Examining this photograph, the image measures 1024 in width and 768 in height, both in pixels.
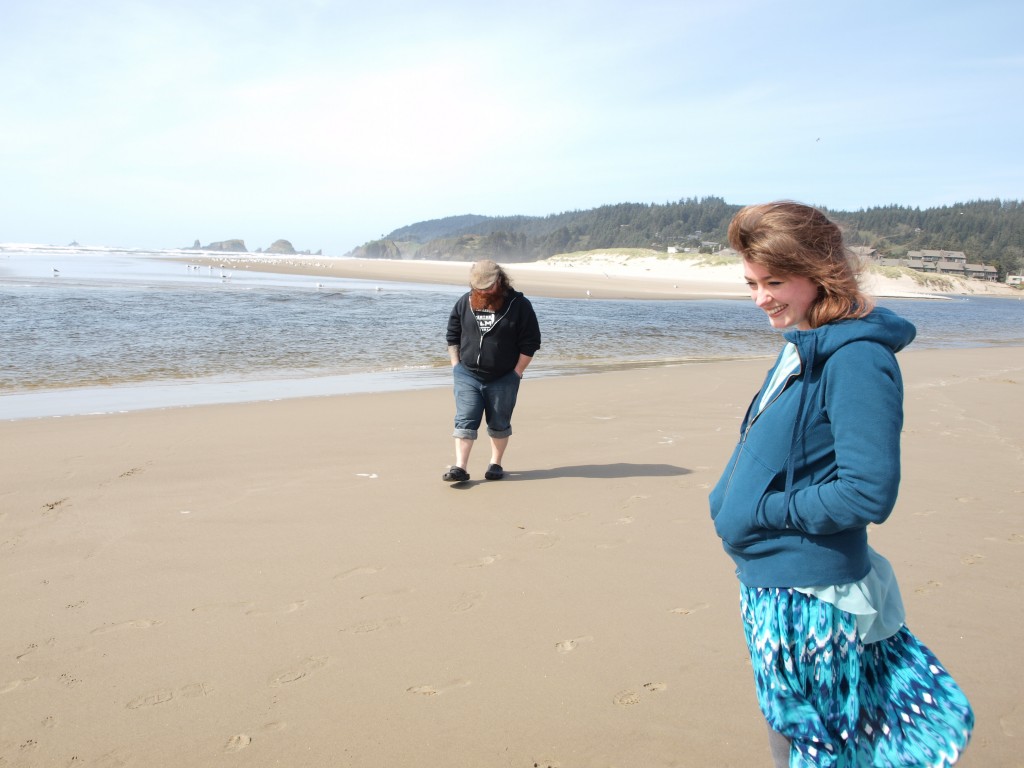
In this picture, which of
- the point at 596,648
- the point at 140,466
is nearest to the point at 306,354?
the point at 140,466

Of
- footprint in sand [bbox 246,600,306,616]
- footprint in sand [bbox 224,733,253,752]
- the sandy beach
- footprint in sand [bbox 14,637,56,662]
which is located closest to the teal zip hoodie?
footprint in sand [bbox 224,733,253,752]

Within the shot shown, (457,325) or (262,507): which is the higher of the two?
(457,325)

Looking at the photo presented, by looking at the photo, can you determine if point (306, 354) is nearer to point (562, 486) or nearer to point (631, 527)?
point (562, 486)

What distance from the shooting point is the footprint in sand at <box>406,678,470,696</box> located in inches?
113

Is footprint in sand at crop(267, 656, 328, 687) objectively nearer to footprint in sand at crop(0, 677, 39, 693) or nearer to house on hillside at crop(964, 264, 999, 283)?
footprint in sand at crop(0, 677, 39, 693)

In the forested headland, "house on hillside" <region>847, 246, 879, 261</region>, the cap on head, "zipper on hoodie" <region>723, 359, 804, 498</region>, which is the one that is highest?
the forested headland

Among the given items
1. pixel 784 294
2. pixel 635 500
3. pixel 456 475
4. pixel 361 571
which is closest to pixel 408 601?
pixel 361 571

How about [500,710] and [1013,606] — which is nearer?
[500,710]

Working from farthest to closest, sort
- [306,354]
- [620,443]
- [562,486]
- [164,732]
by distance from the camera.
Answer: [306,354] → [620,443] → [562,486] → [164,732]

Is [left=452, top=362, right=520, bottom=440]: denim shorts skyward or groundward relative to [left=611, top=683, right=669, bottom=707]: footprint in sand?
skyward

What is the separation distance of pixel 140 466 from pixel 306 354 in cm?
822

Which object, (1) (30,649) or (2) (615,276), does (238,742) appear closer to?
(1) (30,649)

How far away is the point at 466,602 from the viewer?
11.9 ft

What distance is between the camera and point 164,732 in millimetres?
2617
